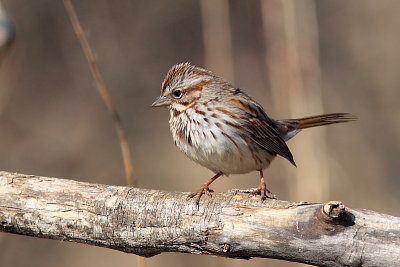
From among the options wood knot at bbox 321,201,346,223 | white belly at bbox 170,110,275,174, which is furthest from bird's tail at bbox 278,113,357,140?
wood knot at bbox 321,201,346,223

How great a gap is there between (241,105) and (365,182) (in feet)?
11.6

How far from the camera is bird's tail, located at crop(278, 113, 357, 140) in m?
4.73

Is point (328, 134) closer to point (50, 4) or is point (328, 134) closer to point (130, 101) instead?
point (130, 101)

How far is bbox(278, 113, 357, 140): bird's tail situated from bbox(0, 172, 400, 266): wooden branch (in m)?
1.49

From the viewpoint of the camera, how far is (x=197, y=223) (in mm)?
3213

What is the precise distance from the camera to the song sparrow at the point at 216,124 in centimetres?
405

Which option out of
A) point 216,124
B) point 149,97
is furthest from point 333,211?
point 149,97

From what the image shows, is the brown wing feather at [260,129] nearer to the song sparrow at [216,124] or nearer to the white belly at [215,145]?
the song sparrow at [216,124]

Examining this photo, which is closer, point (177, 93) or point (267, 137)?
point (177, 93)

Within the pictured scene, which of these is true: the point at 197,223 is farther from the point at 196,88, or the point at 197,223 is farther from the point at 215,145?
the point at 196,88

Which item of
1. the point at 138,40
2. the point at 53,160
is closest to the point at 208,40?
the point at 53,160

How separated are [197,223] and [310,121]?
178 cm

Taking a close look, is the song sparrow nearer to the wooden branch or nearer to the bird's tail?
the bird's tail

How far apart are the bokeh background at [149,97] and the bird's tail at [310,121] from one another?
220 centimetres
